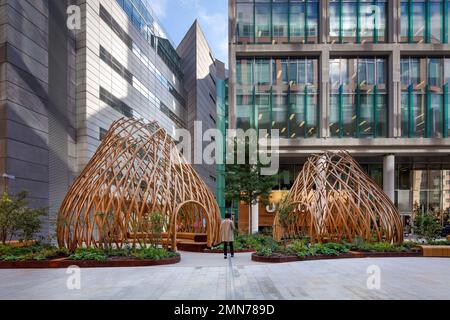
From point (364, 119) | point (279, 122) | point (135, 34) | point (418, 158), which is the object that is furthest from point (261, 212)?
point (135, 34)

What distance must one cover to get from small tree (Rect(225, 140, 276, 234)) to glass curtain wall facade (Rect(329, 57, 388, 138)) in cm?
1169

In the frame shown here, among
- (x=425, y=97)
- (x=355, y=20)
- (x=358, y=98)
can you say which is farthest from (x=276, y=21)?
(x=425, y=97)

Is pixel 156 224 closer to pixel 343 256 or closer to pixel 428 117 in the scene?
pixel 343 256

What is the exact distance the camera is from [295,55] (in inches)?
1351

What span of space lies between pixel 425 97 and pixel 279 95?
1251 centimetres

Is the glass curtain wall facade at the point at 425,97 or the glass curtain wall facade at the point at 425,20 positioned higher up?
the glass curtain wall facade at the point at 425,20

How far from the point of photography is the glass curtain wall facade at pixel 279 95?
110 ft

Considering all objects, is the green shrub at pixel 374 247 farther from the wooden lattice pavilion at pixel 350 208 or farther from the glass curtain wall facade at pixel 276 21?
the glass curtain wall facade at pixel 276 21

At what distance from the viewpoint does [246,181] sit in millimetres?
24359

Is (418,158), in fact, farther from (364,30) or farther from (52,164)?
(52,164)

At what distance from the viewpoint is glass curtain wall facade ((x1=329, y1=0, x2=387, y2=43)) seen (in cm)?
3394

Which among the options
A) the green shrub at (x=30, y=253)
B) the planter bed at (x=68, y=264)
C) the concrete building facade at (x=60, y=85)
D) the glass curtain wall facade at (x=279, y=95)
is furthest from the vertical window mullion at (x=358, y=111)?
the green shrub at (x=30, y=253)

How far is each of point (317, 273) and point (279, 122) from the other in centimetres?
2348

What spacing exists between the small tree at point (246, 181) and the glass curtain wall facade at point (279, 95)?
9.23m
